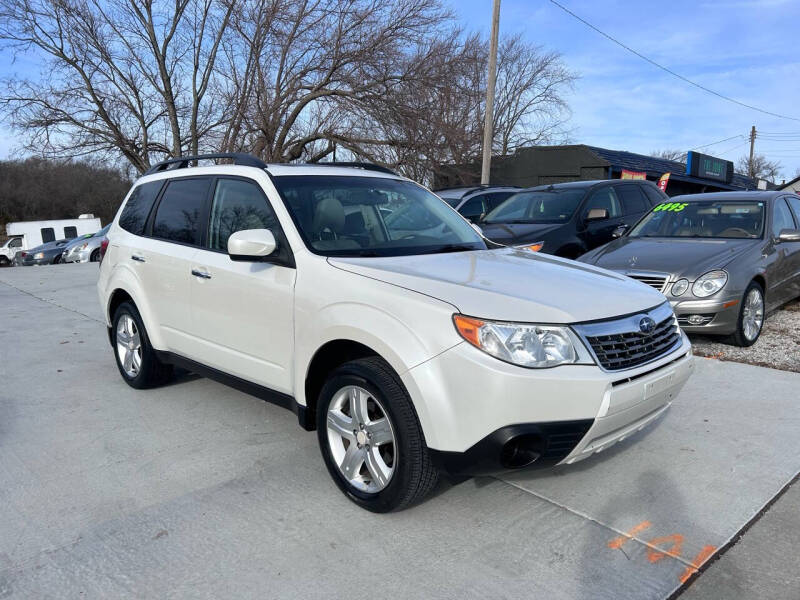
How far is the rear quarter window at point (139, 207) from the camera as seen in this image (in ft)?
16.0

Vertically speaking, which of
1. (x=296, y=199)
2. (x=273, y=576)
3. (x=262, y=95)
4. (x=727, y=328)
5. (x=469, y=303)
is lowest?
(x=273, y=576)

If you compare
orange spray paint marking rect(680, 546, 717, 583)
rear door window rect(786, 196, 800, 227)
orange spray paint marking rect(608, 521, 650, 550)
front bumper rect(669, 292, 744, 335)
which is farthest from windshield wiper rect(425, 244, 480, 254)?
rear door window rect(786, 196, 800, 227)

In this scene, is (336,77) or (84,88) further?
(84,88)

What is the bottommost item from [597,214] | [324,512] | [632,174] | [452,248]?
[324,512]

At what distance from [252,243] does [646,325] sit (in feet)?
6.65

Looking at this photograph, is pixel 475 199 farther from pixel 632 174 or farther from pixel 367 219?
pixel 632 174

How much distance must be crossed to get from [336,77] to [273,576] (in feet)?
65.7

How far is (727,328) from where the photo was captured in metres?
5.73

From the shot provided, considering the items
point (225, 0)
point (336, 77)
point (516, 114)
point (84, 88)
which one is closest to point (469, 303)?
point (336, 77)

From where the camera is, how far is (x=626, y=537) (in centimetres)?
281

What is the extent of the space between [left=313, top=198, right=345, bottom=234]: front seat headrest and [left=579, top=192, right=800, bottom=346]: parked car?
11.3 feet

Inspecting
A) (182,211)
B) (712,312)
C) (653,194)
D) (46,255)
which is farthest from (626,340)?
(46,255)

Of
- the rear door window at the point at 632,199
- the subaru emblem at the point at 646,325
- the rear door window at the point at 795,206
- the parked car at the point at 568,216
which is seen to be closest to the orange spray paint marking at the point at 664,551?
the subaru emblem at the point at 646,325

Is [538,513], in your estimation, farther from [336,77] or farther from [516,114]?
[516,114]
